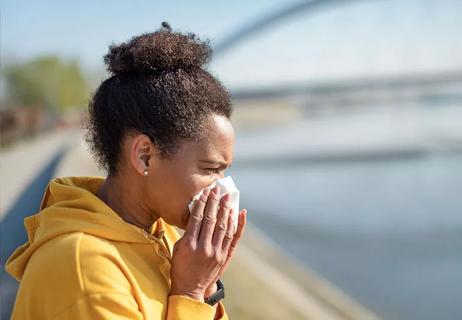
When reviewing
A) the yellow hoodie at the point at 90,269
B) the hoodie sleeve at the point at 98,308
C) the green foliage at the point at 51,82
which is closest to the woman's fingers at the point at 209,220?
the yellow hoodie at the point at 90,269

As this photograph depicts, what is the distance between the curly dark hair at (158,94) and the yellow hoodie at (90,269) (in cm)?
18

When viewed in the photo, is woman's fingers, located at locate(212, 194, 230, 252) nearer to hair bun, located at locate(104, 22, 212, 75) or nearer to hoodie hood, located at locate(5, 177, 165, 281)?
hoodie hood, located at locate(5, 177, 165, 281)

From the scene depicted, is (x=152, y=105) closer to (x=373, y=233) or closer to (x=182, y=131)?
(x=182, y=131)

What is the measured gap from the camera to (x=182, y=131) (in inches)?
66.9

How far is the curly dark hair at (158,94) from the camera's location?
170 centimetres

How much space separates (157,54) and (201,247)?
1.51ft

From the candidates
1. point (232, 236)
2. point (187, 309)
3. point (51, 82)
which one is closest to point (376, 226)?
point (232, 236)

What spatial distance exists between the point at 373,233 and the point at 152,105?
1473cm

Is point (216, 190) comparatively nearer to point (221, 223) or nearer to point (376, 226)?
point (221, 223)

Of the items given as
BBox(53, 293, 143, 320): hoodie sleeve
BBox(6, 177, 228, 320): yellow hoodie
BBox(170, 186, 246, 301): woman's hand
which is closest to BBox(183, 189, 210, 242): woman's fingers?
BBox(170, 186, 246, 301): woman's hand

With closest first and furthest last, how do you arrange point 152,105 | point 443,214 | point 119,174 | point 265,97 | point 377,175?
1. point 152,105
2. point 119,174
3. point 443,214
4. point 377,175
5. point 265,97

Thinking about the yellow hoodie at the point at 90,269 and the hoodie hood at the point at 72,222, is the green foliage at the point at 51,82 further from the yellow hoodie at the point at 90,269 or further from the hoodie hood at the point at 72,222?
the yellow hoodie at the point at 90,269

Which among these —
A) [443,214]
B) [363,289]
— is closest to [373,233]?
[443,214]

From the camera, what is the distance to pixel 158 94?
66.9 inches
